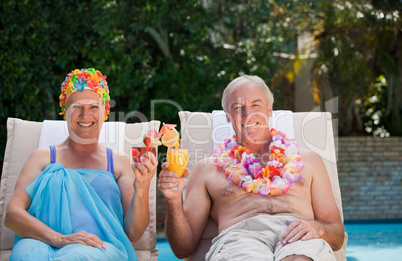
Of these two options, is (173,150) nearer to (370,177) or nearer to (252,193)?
(252,193)

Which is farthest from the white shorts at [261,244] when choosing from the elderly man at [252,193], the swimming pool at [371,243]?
the swimming pool at [371,243]

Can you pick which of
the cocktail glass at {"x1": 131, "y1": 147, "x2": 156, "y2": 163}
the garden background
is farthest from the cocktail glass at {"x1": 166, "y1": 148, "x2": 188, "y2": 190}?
the garden background

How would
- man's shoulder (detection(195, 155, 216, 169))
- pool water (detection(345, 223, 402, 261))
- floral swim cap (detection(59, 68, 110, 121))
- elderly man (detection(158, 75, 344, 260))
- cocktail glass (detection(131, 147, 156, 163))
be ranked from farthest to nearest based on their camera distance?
pool water (detection(345, 223, 402, 261))
man's shoulder (detection(195, 155, 216, 169))
floral swim cap (detection(59, 68, 110, 121))
elderly man (detection(158, 75, 344, 260))
cocktail glass (detection(131, 147, 156, 163))

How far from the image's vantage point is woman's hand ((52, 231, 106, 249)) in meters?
2.42

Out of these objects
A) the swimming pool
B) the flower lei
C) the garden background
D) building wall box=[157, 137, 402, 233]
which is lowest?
the swimming pool

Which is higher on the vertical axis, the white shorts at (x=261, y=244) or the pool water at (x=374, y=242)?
the white shorts at (x=261, y=244)

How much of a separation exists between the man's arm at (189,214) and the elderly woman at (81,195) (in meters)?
0.15

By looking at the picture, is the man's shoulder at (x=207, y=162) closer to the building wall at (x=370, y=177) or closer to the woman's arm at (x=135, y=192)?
the woman's arm at (x=135, y=192)

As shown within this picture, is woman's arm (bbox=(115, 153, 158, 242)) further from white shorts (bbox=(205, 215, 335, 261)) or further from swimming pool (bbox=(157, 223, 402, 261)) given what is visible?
swimming pool (bbox=(157, 223, 402, 261))

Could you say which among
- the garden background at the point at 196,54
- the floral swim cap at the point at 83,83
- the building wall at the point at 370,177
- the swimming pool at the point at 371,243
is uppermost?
the garden background at the point at 196,54

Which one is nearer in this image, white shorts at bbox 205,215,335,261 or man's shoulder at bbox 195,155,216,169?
white shorts at bbox 205,215,335,261

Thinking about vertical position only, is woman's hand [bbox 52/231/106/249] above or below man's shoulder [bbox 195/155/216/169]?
below

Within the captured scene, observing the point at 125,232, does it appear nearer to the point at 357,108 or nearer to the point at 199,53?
the point at 199,53

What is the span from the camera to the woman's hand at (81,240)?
242 cm
